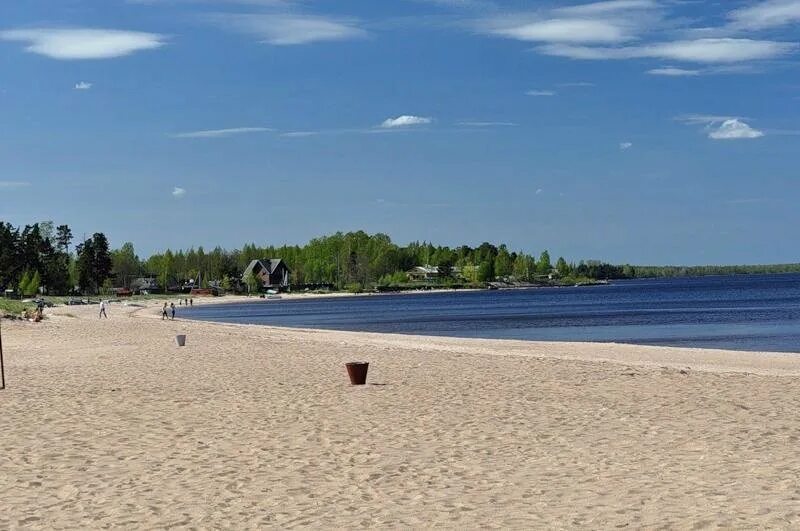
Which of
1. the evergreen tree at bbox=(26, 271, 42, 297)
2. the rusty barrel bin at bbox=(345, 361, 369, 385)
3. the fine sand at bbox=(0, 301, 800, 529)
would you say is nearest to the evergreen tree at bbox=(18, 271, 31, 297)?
the evergreen tree at bbox=(26, 271, 42, 297)

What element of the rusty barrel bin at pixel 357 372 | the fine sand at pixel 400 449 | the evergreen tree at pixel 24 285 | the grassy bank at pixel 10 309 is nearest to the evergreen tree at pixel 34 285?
the evergreen tree at pixel 24 285

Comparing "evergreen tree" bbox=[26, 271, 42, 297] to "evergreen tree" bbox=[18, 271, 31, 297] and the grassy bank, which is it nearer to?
"evergreen tree" bbox=[18, 271, 31, 297]

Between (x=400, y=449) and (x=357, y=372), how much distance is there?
289 inches

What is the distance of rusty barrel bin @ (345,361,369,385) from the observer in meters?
19.3

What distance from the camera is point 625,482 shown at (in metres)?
9.99

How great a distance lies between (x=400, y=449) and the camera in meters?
12.1

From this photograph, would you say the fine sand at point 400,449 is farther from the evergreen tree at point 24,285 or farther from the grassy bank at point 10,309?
the evergreen tree at point 24,285

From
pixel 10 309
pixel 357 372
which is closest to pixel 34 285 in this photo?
pixel 10 309

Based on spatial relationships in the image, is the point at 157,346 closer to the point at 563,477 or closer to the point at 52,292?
the point at 563,477

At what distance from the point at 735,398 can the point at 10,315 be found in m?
49.3

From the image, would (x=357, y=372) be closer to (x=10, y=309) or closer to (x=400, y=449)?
(x=400, y=449)

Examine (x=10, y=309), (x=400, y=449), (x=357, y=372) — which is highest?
(x=10, y=309)

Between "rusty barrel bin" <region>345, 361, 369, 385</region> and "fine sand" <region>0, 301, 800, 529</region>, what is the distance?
0.41 metres

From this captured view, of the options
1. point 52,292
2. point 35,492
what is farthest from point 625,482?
point 52,292
